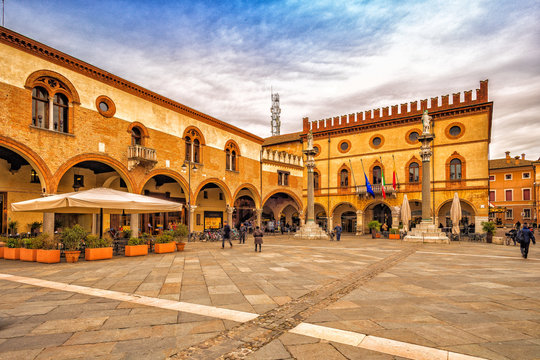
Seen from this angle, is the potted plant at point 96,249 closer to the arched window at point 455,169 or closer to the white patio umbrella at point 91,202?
the white patio umbrella at point 91,202

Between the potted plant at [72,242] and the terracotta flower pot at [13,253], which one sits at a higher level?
the potted plant at [72,242]

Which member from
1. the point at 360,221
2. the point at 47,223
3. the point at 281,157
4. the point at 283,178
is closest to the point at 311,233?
the point at 360,221

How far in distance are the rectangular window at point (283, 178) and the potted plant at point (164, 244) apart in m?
19.4

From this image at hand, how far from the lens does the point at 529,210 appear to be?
4644 cm

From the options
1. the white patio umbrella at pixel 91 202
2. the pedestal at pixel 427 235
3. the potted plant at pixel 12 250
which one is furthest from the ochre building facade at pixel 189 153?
the pedestal at pixel 427 235

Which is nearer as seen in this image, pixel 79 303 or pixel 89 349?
pixel 89 349

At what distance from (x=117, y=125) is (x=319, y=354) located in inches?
716

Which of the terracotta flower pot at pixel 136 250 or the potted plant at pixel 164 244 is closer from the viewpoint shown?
the terracotta flower pot at pixel 136 250

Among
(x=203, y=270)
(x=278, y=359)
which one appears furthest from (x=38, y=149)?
(x=278, y=359)

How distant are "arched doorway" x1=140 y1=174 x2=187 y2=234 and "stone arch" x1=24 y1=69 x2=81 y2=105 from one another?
7401 mm

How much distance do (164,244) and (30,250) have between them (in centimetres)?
455

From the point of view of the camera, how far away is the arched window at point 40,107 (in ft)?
49.5

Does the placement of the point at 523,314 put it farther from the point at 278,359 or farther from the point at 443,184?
the point at 443,184

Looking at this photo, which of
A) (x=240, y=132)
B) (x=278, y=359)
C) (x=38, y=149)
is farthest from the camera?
(x=240, y=132)
